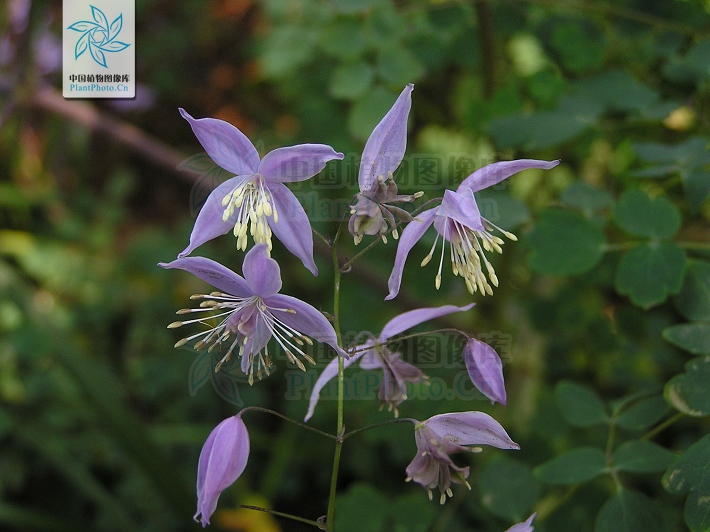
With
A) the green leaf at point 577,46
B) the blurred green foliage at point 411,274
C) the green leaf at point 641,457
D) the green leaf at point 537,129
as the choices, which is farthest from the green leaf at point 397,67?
the green leaf at point 641,457

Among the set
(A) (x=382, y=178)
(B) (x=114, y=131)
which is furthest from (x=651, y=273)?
(B) (x=114, y=131)

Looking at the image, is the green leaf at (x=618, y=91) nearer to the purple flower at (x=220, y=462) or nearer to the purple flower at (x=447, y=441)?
the purple flower at (x=447, y=441)

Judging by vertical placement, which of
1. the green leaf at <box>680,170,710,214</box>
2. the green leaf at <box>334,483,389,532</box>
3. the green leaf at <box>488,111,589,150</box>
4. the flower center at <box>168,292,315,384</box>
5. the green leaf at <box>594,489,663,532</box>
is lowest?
the green leaf at <box>334,483,389,532</box>

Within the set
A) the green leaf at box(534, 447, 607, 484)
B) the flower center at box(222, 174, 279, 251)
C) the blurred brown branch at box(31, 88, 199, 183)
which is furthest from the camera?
the blurred brown branch at box(31, 88, 199, 183)

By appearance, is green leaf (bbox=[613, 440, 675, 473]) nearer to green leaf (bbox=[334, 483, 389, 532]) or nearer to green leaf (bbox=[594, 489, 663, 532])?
green leaf (bbox=[594, 489, 663, 532])

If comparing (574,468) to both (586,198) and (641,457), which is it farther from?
(586,198)

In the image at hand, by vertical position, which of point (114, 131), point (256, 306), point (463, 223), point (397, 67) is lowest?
point (256, 306)

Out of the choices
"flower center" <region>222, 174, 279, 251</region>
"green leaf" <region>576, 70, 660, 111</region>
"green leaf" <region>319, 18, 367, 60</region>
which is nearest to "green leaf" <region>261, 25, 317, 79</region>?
"green leaf" <region>319, 18, 367, 60</region>
